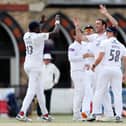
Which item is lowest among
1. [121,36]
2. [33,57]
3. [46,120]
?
[46,120]

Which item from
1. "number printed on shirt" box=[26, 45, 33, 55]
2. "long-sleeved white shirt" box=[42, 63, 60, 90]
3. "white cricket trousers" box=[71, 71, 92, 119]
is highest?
"number printed on shirt" box=[26, 45, 33, 55]

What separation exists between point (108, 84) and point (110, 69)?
1.54ft

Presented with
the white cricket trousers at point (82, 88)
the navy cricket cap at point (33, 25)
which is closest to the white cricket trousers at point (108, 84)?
the white cricket trousers at point (82, 88)

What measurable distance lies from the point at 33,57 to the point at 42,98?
924 millimetres

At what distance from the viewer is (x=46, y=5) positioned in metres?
38.1

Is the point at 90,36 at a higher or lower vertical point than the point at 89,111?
higher

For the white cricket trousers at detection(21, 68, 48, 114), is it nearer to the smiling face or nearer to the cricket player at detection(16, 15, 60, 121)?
the cricket player at detection(16, 15, 60, 121)

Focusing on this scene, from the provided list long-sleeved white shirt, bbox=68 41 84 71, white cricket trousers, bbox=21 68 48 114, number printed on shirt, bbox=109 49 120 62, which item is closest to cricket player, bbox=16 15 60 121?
white cricket trousers, bbox=21 68 48 114

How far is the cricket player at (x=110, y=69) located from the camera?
725 inches

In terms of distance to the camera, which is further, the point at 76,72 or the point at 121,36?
the point at 121,36

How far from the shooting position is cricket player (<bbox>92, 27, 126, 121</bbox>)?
18406 mm

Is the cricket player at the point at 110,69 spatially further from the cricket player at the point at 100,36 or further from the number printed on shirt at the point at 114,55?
the cricket player at the point at 100,36

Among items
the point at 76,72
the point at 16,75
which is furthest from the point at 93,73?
the point at 16,75

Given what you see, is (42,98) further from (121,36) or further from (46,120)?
(121,36)
